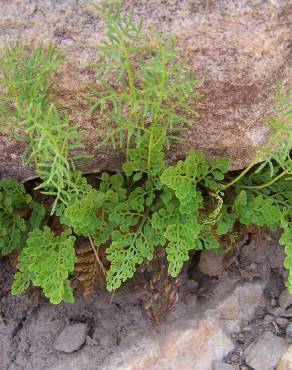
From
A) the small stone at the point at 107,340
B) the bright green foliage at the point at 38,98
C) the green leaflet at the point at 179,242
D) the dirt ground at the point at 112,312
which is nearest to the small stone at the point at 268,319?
the dirt ground at the point at 112,312

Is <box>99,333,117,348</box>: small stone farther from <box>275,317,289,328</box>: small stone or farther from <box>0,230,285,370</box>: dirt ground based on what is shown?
<box>275,317,289,328</box>: small stone

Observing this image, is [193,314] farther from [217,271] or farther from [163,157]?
[163,157]

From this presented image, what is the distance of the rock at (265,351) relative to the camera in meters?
2.94

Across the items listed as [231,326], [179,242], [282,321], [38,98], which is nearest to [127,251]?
[179,242]

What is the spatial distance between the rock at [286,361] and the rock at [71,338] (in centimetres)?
108

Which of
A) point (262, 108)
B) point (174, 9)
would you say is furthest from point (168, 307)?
point (174, 9)

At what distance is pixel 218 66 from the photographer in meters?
2.46

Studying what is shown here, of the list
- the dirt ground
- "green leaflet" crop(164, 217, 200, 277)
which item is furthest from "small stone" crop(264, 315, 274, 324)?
"green leaflet" crop(164, 217, 200, 277)

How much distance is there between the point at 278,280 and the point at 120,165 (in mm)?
1165

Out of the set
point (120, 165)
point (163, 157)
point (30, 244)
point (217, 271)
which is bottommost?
point (217, 271)

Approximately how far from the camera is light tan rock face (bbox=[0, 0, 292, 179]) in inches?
91.2

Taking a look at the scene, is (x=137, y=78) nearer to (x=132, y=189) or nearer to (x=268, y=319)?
(x=132, y=189)

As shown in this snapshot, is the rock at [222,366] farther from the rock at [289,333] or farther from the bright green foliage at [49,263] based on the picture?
the bright green foliage at [49,263]

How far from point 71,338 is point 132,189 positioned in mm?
903
